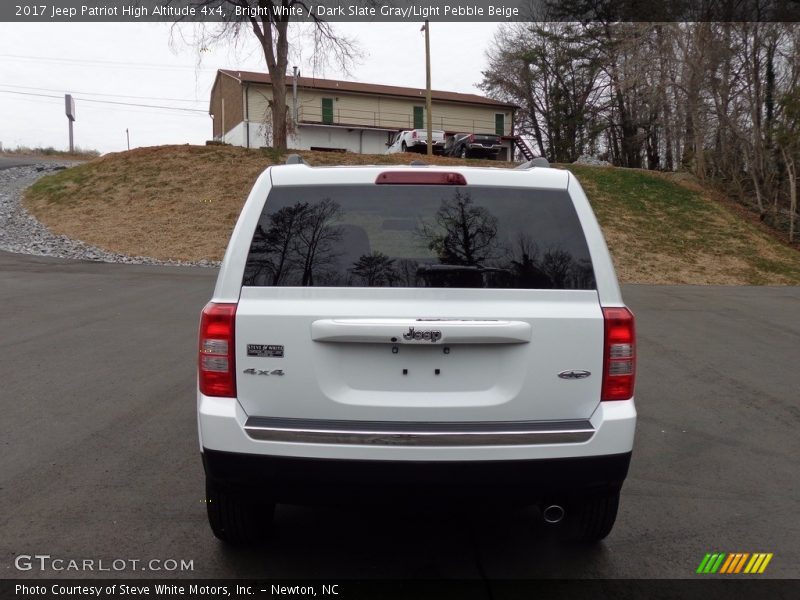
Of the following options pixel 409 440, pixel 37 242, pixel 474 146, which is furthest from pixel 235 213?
pixel 409 440

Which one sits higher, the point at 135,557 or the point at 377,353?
the point at 377,353

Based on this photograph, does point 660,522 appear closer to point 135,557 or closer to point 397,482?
point 397,482

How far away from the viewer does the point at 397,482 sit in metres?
2.89

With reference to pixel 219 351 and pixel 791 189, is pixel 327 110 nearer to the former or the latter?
pixel 791 189

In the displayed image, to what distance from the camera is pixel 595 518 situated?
354cm

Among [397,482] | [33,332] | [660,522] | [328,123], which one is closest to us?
[397,482]

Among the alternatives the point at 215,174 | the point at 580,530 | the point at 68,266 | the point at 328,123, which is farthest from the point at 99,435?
the point at 328,123

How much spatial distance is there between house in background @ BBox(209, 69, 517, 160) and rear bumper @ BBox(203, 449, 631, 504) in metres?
43.5

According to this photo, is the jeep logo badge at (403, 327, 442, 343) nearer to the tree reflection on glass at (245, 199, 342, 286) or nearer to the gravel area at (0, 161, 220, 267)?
the tree reflection on glass at (245, 199, 342, 286)

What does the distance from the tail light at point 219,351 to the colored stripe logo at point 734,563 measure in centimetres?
246

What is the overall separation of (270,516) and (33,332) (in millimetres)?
6800

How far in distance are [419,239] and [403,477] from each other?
40.4 inches

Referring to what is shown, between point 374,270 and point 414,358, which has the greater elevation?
point 374,270

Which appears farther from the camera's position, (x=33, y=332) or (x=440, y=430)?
(x=33, y=332)
